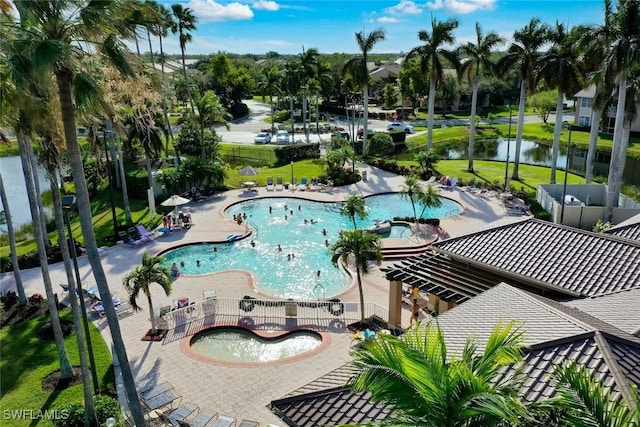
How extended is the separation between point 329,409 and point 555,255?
11.9 meters

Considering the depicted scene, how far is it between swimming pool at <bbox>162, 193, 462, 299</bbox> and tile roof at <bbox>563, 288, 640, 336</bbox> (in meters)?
13.0

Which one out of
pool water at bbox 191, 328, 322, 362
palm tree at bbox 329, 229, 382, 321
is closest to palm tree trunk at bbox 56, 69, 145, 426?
pool water at bbox 191, 328, 322, 362

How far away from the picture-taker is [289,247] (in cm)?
3272

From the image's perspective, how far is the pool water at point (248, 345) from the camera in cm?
2067

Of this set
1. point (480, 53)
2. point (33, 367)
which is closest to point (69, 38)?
point (33, 367)

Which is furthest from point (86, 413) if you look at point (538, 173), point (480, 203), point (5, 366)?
point (538, 173)

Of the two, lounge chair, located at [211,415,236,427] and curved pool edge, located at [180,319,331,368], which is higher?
lounge chair, located at [211,415,236,427]

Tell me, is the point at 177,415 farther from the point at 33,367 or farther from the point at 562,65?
the point at 562,65

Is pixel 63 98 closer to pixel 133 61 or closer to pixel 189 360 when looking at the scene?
pixel 133 61

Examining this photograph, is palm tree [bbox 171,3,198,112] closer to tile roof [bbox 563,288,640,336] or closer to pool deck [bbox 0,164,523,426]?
pool deck [bbox 0,164,523,426]

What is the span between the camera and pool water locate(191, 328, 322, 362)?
2067cm

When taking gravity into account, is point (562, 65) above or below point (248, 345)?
above

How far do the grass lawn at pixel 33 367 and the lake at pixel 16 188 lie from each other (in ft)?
55.2

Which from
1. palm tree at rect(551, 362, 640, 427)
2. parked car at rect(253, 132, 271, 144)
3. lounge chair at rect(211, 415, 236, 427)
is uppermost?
palm tree at rect(551, 362, 640, 427)
